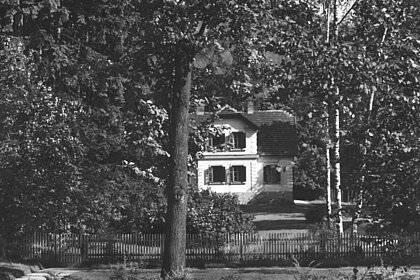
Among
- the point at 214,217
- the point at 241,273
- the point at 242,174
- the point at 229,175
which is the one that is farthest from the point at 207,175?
the point at 241,273

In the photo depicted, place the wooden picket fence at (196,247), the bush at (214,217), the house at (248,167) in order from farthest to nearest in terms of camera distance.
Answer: the house at (248,167) < the bush at (214,217) < the wooden picket fence at (196,247)

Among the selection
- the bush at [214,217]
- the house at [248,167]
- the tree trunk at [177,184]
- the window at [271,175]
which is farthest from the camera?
the window at [271,175]

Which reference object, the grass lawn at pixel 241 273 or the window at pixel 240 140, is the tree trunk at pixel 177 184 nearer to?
the grass lawn at pixel 241 273

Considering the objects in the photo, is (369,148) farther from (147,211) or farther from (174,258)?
(147,211)

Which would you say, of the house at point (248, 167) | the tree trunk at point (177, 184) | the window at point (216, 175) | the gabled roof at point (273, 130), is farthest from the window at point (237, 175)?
the tree trunk at point (177, 184)

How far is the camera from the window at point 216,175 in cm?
5359

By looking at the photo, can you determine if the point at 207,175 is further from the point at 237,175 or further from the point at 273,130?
the point at 273,130

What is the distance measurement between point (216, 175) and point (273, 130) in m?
Answer: 6.20

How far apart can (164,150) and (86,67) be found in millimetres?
13964

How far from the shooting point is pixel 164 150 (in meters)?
25.1

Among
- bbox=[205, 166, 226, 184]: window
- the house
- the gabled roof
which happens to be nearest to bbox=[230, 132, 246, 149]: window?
the house

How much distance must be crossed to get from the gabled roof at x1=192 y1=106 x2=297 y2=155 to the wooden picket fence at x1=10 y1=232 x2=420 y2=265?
3171 centimetres

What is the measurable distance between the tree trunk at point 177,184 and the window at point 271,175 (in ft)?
135

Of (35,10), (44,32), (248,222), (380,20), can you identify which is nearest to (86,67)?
(44,32)
